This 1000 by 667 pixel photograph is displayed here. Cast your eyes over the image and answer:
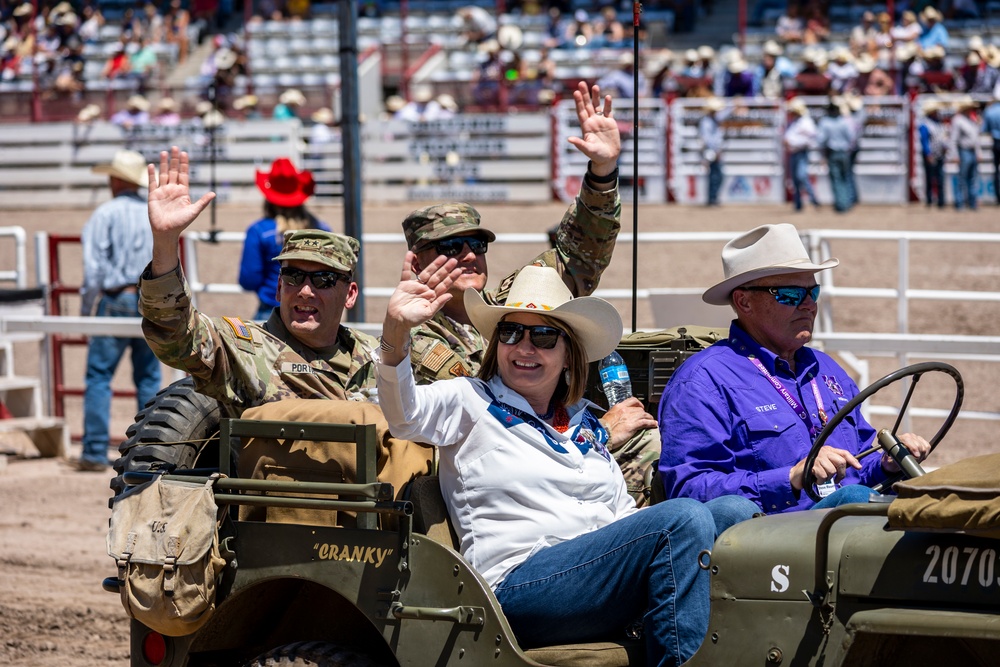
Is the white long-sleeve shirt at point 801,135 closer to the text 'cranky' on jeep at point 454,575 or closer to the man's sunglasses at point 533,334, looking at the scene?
the text 'cranky' on jeep at point 454,575

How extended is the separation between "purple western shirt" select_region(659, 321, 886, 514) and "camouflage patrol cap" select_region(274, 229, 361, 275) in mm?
1397

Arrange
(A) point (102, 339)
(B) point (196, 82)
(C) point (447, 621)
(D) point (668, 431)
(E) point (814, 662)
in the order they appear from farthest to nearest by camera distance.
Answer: (B) point (196, 82), (A) point (102, 339), (D) point (668, 431), (C) point (447, 621), (E) point (814, 662)

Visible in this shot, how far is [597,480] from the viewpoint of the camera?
12.8 ft

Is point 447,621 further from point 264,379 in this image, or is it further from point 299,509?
point 264,379

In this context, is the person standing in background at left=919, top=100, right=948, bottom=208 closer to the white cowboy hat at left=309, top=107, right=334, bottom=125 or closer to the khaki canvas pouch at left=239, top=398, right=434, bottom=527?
the white cowboy hat at left=309, top=107, right=334, bottom=125

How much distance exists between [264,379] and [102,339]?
18.5 ft

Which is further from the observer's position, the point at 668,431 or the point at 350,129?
the point at 350,129

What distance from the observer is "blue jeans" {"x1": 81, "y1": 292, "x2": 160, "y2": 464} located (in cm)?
996

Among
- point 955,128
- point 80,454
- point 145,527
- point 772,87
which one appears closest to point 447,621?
point 145,527

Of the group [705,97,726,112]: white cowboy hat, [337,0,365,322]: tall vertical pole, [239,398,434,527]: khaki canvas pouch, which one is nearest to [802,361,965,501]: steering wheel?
[239,398,434,527]: khaki canvas pouch

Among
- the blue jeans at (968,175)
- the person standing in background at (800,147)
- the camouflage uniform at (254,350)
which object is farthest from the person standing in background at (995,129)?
the camouflage uniform at (254,350)

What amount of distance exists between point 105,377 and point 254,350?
18.5 ft

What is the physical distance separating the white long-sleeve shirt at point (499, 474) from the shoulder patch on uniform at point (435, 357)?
0.89m

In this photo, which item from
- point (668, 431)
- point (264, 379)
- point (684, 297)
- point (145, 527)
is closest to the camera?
point (145, 527)
